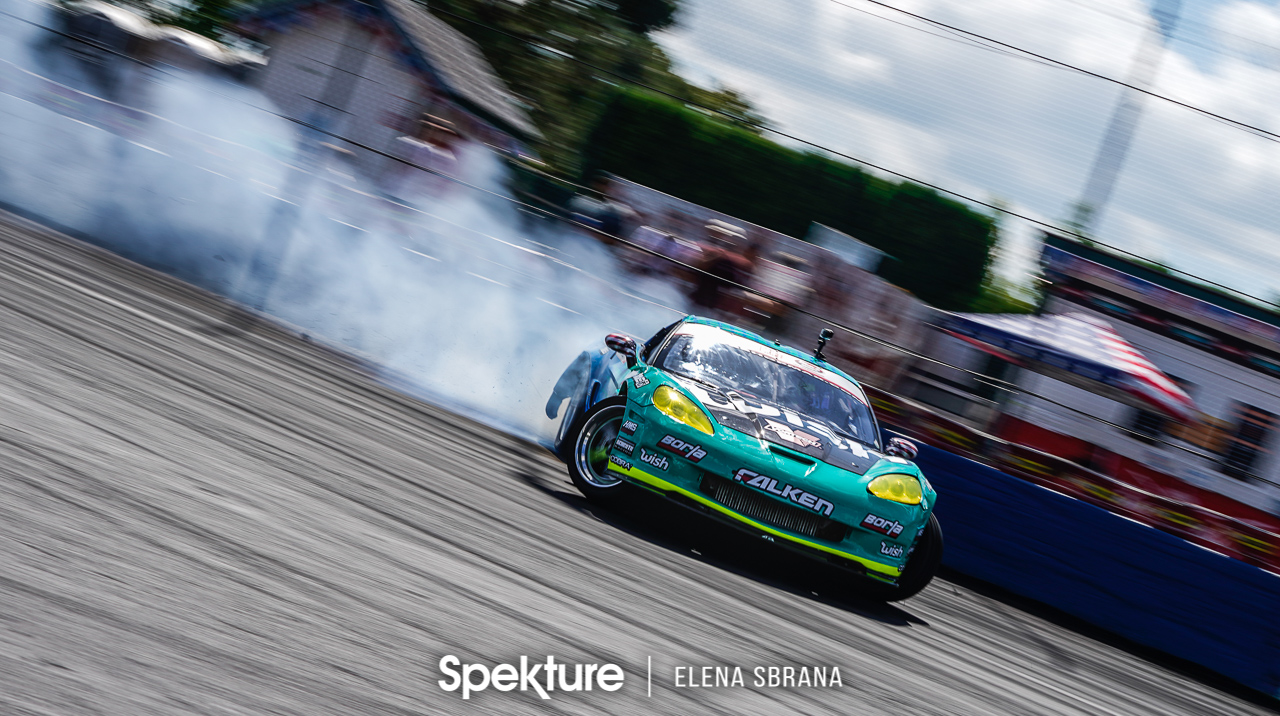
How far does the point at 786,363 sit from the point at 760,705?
11.9ft

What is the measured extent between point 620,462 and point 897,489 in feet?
4.90

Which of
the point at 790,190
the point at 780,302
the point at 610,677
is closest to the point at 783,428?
the point at 610,677

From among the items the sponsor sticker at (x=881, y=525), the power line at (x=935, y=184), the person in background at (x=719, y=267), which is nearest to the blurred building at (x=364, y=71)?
the power line at (x=935, y=184)

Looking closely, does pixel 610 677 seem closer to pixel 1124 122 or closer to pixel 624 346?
pixel 624 346

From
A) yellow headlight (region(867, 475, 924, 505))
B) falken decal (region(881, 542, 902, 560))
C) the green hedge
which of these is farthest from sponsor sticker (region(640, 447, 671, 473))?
the green hedge

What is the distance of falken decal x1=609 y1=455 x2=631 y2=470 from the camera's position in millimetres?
5953

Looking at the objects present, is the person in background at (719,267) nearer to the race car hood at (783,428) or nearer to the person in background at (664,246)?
the person in background at (664,246)

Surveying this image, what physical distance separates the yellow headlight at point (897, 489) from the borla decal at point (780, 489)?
350mm

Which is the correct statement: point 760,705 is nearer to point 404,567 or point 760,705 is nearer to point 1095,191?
point 404,567

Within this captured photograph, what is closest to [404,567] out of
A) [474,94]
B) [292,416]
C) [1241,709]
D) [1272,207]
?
[292,416]

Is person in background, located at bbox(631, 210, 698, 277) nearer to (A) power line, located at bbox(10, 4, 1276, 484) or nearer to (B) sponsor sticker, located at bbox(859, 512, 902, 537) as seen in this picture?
(A) power line, located at bbox(10, 4, 1276, 484)

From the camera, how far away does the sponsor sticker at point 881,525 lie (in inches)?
230

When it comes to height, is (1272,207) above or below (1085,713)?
above

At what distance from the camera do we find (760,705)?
375 cm
